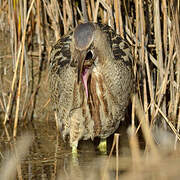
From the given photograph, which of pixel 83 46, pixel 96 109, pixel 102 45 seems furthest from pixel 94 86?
pixel 83 46

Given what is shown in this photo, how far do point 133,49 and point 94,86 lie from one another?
0.72 metres

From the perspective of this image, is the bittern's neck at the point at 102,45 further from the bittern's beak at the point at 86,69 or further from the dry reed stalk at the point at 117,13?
the dry reed stalk at the point at 117,13

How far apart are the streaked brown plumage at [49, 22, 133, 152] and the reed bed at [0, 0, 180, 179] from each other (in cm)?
17

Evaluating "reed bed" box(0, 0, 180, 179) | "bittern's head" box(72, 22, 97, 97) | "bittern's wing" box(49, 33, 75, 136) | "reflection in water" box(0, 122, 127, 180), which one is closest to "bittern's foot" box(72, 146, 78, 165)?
"reflection in water" box(0, 122, 127, 180)

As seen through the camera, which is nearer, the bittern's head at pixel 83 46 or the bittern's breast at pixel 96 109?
the bittern's head at pixel 83 46

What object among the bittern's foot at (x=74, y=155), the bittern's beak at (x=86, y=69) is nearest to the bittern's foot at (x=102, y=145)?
the bittern's foot at (x=74, y=155)

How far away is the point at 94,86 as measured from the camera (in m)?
3.51

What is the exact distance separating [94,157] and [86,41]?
3.48 feet

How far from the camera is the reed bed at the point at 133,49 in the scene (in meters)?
3.75

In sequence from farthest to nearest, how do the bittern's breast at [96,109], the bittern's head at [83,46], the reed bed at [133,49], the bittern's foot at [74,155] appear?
1. the reed bed at [133,49]
2. the bittern's foot at [74,155]
3. the bittern's breast at [96,109]
4. the bittern's head at [83,46]

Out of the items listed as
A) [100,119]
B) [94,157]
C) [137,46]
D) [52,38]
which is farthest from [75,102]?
[52,38]

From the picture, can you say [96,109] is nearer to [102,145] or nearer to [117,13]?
[102,145]

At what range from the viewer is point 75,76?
3398 mm

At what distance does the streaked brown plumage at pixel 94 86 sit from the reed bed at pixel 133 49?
172 mm
